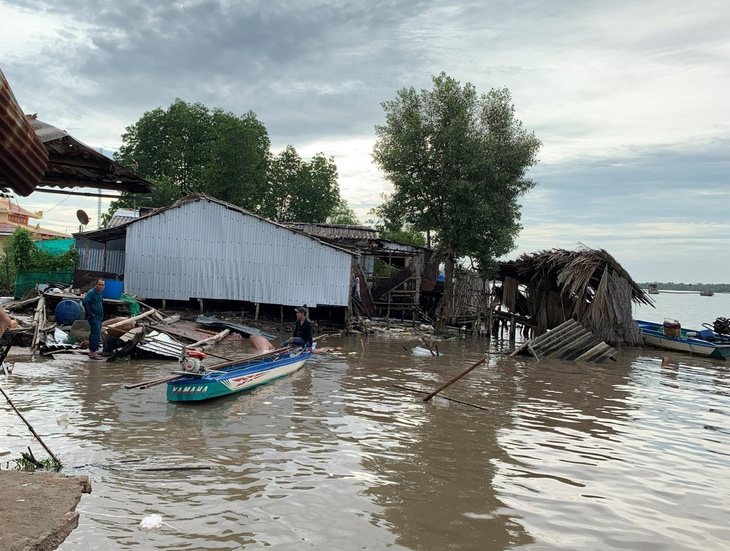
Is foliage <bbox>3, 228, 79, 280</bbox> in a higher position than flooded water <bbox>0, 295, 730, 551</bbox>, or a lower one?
higher

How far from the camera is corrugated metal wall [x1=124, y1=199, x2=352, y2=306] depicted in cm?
2320

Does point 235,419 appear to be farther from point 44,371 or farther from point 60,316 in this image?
point 60,316

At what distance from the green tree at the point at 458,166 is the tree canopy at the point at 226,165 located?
16442mm

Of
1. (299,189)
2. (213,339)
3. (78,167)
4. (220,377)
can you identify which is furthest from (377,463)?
(299,189)

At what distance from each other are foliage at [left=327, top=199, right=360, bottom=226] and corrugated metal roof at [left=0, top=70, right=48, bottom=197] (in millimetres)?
49833

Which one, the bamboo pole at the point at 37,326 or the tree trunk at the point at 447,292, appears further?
the tree trunk at the point at 447,292

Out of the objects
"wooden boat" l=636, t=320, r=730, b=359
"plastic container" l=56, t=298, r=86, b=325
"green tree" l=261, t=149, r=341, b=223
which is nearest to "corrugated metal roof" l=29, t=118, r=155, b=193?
"plastic container" l=56, t=298, r=86, b=325

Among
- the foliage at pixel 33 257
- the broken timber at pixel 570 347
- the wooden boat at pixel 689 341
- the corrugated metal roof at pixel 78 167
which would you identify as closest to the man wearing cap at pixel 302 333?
the broken timber at pixel 570 347

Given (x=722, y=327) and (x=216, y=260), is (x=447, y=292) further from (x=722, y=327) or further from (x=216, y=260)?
(x=722, y=327)

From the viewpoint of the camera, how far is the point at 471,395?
12719mm

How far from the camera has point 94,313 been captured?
14.1m

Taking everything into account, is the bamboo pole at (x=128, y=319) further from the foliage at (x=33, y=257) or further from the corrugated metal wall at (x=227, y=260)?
the foliage at (x=33, y=257)

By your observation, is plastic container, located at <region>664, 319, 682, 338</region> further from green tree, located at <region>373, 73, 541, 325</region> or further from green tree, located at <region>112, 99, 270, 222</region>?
green tree, located at <region>112, 99, 270, 222</region>

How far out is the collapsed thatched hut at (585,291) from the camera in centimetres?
2180
